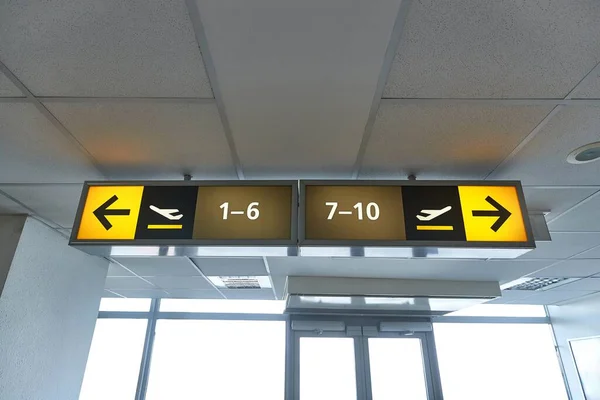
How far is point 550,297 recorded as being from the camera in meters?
4.85

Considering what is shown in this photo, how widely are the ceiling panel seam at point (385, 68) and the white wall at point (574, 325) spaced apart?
500 cm

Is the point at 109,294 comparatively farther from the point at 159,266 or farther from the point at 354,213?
the point at 354,213

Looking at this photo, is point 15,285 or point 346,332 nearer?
point 15,285

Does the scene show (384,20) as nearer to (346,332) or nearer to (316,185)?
(316,185)

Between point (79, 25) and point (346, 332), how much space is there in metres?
4.94

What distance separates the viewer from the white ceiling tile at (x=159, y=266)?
3.33 m

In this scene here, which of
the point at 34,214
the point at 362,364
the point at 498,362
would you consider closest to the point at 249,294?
the point at 362,364

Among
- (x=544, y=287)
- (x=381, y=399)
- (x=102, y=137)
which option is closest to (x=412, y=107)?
(x=102, y=137)

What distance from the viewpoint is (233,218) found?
1523 millimetres

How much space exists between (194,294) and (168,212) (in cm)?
A: 356

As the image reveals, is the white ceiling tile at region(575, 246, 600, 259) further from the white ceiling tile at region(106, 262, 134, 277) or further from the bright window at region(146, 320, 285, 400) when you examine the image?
the white ceiling tile at region(106, 262, 134, 277)

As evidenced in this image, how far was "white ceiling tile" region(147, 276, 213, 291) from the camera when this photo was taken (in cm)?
398

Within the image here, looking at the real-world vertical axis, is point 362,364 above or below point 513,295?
below

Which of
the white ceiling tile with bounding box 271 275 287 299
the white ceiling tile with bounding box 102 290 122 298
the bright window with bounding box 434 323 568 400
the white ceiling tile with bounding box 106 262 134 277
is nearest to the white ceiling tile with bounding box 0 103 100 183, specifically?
the white ceiling tile with bounding box 106 262 134 277
